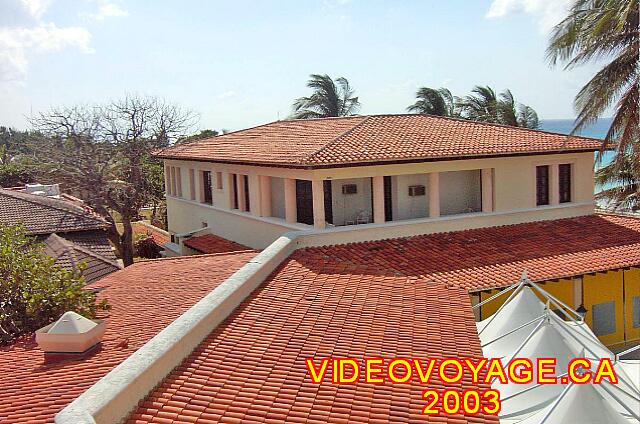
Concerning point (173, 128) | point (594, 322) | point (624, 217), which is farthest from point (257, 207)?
point (173, 128)

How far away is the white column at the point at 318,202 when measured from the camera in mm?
17016

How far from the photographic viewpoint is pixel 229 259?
56.2 ft

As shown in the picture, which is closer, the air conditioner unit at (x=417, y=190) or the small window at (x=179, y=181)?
the air conditioner unit at (x=417, y=190)

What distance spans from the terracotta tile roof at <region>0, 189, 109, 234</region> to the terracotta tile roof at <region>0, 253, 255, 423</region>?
5819mm

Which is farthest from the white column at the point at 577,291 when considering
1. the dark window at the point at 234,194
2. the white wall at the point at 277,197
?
the dark window at the point at 234,194

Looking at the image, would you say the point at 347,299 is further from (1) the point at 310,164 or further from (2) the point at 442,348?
(1) the point at 310,164

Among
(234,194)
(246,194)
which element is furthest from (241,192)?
(234,194)

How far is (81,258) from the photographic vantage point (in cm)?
2059

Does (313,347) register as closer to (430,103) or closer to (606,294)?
(606,294)

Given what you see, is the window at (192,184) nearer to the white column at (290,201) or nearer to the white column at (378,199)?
the white column at (290,201)

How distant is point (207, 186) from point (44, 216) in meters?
6.25

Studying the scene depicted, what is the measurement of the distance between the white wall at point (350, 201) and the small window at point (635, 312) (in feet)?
26.7

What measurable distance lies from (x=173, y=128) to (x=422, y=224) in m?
21.5

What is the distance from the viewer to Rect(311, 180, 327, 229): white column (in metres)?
17.0
